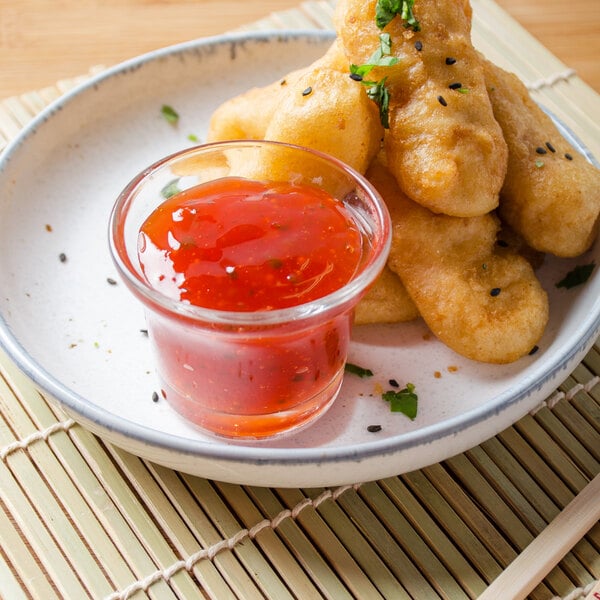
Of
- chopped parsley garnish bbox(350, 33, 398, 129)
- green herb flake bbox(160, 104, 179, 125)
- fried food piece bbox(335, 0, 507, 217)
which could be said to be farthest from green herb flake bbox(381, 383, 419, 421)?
green herb flake bbox(160, 104, 179, 125)

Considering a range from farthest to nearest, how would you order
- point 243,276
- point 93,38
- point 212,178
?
1. point 93,38
2. point 212,178
3. point 243,276

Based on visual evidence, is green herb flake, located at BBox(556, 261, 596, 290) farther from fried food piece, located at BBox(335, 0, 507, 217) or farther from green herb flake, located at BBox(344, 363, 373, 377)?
green herb flake, located at BBox(344, 363, 373, 377)

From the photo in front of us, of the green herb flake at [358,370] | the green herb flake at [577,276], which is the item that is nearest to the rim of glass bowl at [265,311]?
the green herb flake at [358,370]

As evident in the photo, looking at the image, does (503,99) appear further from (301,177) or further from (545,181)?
(301,177)

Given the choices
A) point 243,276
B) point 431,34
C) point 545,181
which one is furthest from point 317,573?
point 431,34

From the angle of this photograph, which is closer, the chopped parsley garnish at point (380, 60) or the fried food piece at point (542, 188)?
the chopped parsley garnish at point (380, 60)

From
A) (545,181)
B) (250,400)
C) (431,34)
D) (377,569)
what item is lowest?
(377,569)

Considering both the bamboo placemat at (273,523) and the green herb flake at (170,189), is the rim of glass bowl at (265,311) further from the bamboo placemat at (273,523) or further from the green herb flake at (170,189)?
the bamboo placemat at (273,523)

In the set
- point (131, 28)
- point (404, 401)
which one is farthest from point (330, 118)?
point (131, 28)
